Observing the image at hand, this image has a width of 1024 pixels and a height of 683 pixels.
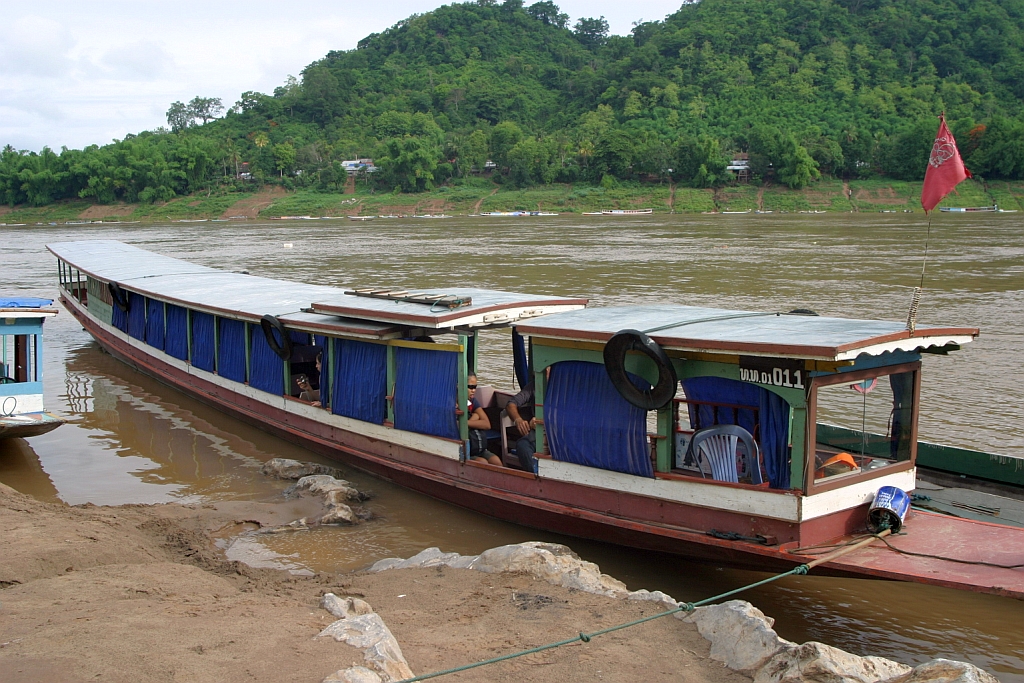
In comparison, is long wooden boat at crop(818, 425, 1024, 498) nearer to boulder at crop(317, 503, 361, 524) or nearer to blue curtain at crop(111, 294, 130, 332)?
boulder at crop(317, 503, 361, 524)

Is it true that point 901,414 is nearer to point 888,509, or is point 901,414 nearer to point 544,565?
point 888,509

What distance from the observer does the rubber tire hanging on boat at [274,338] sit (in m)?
9.30

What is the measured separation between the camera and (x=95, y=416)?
40.2 ft

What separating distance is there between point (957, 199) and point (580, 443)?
6115 centimetres

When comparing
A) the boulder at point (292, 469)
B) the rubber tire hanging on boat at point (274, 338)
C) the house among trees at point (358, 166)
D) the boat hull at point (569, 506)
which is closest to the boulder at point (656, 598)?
the boat hull at point (569, 506)

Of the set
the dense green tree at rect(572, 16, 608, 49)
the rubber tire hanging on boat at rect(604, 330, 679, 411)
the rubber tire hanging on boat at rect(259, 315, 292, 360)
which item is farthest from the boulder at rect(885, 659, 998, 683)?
→ the dense green tree at rect(572, 16, 608, 49)

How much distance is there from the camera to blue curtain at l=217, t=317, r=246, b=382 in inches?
420

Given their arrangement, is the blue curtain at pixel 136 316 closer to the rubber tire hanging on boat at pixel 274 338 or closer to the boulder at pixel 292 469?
the rubber tire hanging on boat at pixel 274 338

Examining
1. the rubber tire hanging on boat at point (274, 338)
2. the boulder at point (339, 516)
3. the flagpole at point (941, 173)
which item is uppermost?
the flagpole at point (941, 173)

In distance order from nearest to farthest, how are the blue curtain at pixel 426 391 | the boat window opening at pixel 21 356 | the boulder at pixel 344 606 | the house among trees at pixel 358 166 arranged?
the boulder at pixel 344 606 → the blue curtain at pixel 426 391 → the boat window opening at pixel 21 356 → the house among trees at pixel 358 166

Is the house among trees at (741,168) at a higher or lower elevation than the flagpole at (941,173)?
higher

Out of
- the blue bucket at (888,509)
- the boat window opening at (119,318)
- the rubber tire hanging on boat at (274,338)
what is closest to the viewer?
the blue bucket at (888,509)

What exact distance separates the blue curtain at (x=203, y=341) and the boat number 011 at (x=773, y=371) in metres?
7.57

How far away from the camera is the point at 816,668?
14.3 feet
